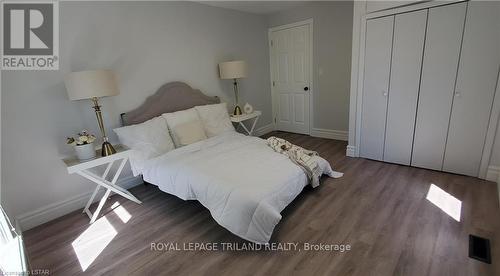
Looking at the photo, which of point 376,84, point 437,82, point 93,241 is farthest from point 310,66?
point 93,241

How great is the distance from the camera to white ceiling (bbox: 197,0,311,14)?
3827 mm

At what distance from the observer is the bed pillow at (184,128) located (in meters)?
3.05

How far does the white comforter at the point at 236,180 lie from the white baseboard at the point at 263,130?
6.31 ft

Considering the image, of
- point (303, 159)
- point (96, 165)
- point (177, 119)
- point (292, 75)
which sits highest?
point (292, 75)

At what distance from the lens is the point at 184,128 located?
3086 mm

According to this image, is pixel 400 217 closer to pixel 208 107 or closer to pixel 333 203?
pixel 333 203

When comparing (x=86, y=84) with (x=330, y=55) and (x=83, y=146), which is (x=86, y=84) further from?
(x=330, y=55)

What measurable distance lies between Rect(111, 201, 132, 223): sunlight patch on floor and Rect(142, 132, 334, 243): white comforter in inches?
16.2

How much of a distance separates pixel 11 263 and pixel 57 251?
1.08 metres

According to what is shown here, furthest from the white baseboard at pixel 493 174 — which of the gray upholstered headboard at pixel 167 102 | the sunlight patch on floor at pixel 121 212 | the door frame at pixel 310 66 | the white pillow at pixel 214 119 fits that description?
the sunlight patch on floor at pixel 121 212

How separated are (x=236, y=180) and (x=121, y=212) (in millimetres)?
1403

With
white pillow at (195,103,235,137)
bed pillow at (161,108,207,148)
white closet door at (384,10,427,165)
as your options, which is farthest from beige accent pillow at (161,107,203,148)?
white closet door at (384,10,427,165)

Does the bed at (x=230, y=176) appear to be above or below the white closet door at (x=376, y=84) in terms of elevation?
below

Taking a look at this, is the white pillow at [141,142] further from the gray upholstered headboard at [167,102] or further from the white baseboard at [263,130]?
the white baseboard at [263,130]
